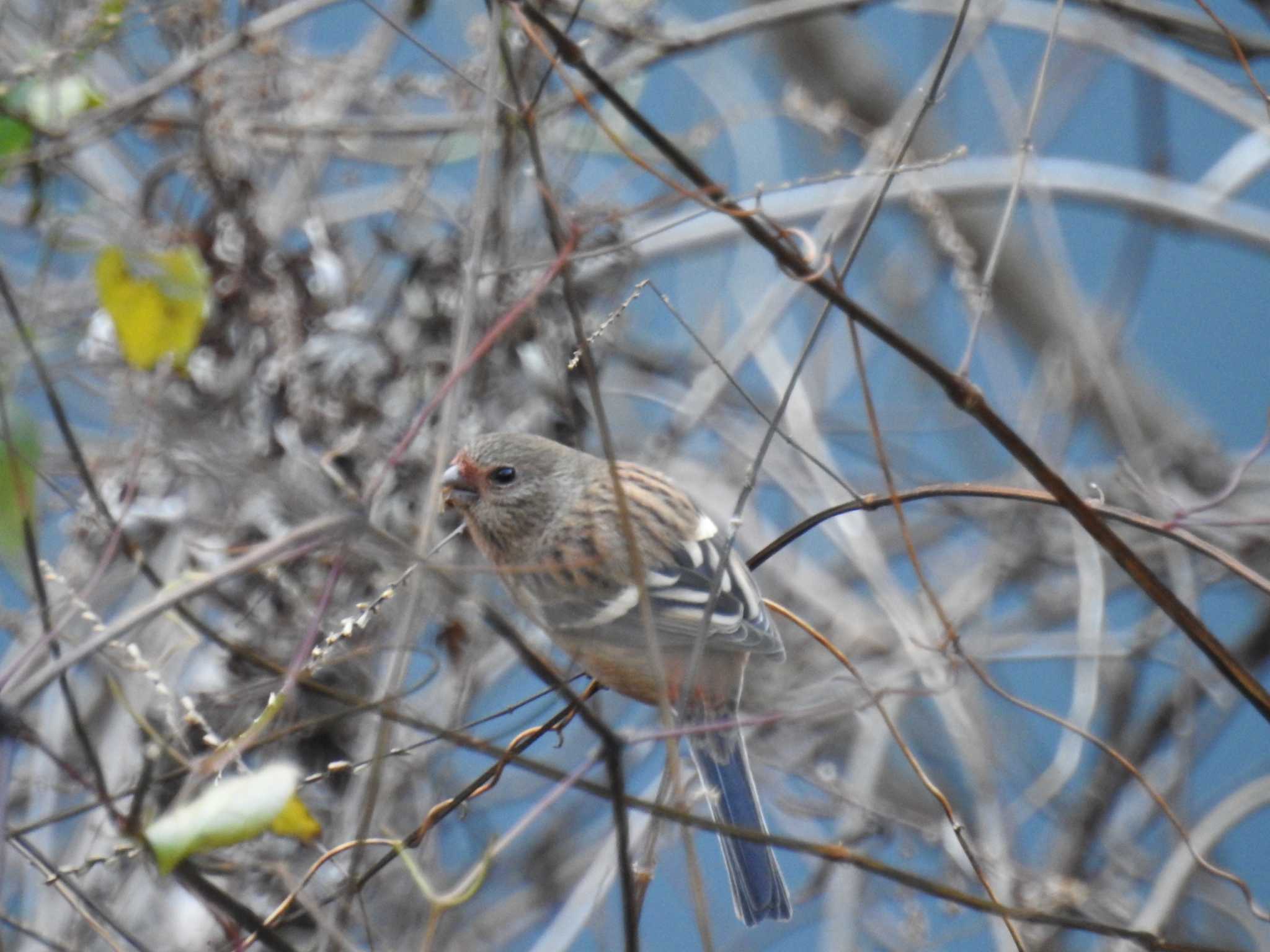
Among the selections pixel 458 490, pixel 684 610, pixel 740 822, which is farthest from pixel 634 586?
pixel 458 490

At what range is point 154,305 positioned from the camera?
185 cm

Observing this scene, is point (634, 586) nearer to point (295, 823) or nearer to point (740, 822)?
point (740, 822)

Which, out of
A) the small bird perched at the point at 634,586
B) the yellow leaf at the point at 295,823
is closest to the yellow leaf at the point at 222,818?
the yellow leaf at the point at 295,823

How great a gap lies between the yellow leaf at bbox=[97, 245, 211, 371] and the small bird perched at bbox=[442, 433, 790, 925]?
0.71m

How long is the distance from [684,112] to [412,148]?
125 cm

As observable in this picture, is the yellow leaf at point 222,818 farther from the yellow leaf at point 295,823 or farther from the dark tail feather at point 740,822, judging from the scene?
the dark tail feather at point 740,822

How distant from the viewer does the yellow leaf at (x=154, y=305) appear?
1835 mm

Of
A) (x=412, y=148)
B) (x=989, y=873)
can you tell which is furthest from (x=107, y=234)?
(x=989, y=873)

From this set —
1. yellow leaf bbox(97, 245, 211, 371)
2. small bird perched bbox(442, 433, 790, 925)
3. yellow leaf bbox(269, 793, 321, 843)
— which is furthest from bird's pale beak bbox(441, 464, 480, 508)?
yellow leaf bbox(269, 793, 321, 843)

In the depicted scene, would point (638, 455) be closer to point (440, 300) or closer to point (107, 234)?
point (440, 300)

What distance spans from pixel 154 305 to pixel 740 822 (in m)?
1.43

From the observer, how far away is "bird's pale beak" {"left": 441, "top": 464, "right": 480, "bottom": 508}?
305cm

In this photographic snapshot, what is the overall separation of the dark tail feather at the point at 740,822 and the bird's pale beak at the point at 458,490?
76cm

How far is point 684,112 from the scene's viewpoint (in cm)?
528
